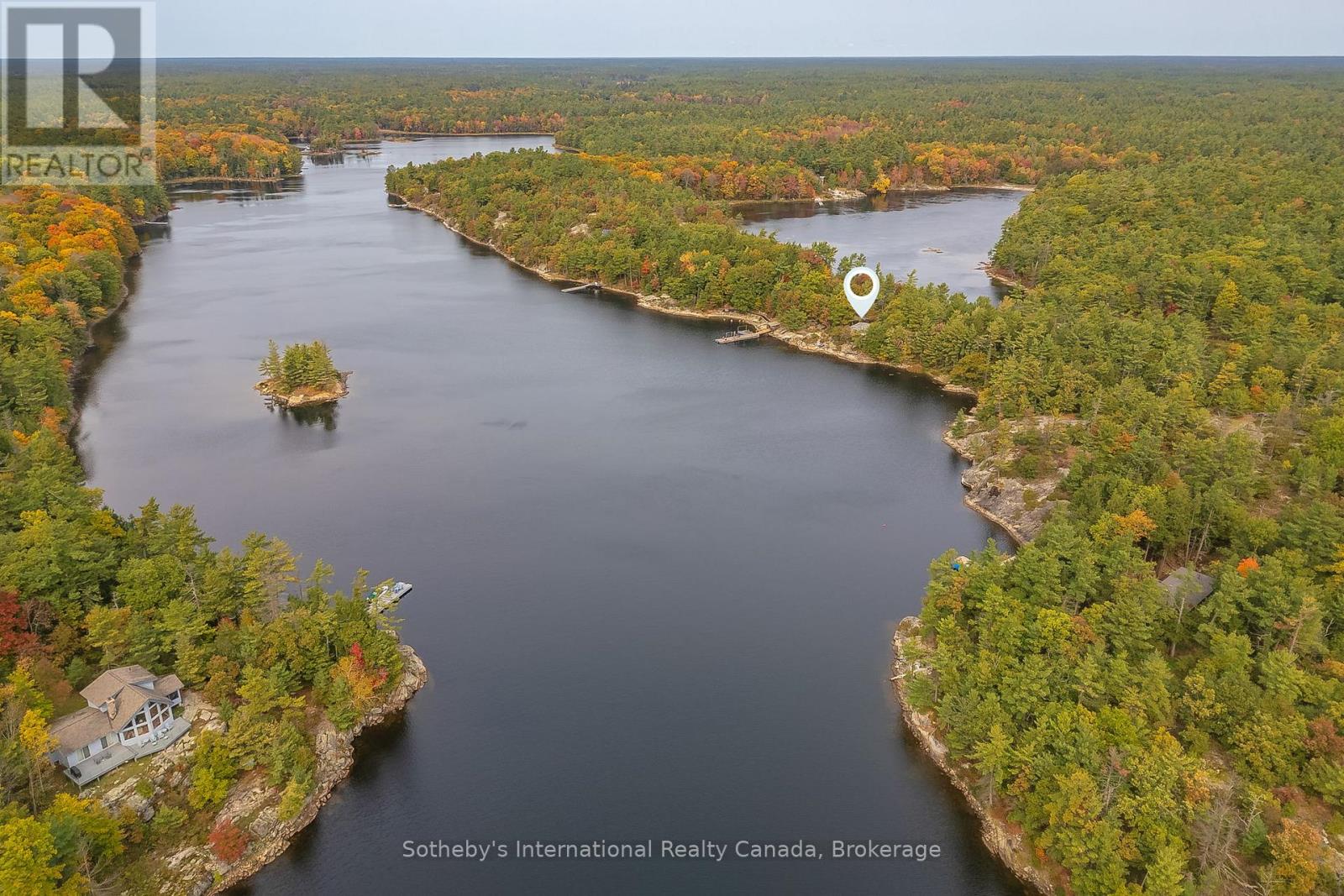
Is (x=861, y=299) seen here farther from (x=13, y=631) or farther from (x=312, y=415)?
(x=13, y=631)

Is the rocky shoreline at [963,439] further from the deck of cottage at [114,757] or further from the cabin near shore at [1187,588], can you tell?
the deck of cottage at [114,757]

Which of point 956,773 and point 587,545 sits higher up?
point 587,545

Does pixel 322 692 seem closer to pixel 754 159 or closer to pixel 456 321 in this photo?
pixel 456 321

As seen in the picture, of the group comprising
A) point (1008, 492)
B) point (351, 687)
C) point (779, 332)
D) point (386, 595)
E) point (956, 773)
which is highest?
point (779, 332)

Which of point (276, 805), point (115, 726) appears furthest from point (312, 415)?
point (276, 805)

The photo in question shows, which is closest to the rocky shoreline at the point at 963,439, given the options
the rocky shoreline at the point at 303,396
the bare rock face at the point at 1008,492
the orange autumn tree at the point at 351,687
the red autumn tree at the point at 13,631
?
the bare rock face at the point at 1008,492

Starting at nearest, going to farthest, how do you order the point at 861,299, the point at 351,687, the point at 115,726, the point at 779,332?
the point at 115,726, the point at 351,687, the point at 861,299, the point at 779,332

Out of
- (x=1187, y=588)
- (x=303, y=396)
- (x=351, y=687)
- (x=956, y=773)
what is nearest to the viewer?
(x=956, y=773)
